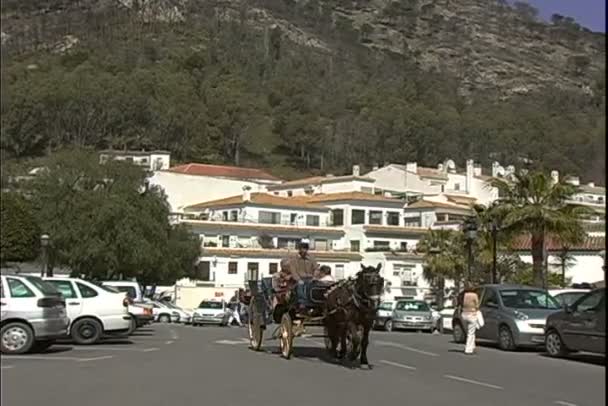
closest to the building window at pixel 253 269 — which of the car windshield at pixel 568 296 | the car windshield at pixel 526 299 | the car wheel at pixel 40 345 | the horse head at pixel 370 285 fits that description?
the car windshield at pixel 568 296

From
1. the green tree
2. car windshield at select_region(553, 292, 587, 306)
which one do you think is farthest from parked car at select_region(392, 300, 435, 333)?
the green tree

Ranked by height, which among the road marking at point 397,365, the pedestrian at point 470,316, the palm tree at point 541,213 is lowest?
the road marking at point 397,365

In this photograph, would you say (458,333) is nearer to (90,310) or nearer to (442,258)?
(90,310)

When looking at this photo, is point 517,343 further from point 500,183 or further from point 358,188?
point 358,188

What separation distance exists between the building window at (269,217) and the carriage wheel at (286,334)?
6594 centimetres

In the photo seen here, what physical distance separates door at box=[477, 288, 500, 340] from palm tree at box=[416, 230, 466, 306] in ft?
130

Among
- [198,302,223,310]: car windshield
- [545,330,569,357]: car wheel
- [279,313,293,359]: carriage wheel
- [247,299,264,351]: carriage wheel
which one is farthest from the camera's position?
[198,302,223,310]: car windshield

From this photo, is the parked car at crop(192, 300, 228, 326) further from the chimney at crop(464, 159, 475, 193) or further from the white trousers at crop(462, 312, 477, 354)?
the chimney at crop(464, 159, 475, 193)

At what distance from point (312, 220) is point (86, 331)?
65.3 meters

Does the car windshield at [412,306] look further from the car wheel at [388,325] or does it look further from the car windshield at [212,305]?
the car windshield at [212,305]

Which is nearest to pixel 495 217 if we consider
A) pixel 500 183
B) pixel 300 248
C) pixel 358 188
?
pixel 500 183

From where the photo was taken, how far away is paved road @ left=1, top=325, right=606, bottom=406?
536 inches

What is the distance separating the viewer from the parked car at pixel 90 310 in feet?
80.7

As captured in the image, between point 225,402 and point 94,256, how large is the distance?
41.8 meters
